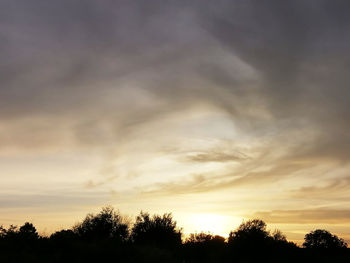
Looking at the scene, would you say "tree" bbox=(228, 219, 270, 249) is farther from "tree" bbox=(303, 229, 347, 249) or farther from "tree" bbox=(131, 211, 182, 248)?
"tree" bbox=(303, 229, 347, 249)

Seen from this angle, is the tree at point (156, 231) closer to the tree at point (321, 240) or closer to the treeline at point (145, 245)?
the treeline at point (145, 245)

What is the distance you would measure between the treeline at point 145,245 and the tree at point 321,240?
5608 cm

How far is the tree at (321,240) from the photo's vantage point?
107 metres

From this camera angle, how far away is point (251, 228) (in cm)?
5025

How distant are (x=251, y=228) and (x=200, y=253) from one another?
305 inches

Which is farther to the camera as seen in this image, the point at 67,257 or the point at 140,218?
the point at 140,218

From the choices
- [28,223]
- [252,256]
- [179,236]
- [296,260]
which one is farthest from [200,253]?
[28,223]

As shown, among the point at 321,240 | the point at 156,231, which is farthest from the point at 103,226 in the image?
the point at 321,240

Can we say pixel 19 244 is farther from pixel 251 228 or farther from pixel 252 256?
pixel 251 228

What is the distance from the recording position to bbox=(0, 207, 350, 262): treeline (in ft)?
109

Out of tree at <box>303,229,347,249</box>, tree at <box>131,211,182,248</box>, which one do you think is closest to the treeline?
tree at <box>131,211,182,248</box>

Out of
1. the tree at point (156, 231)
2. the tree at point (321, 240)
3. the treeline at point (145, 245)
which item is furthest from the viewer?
the tree at point (321, 240)

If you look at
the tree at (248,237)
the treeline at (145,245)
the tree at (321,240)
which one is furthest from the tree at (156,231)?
the tree at (321,240)

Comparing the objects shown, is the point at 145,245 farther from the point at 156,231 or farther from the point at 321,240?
the point at 321,240
